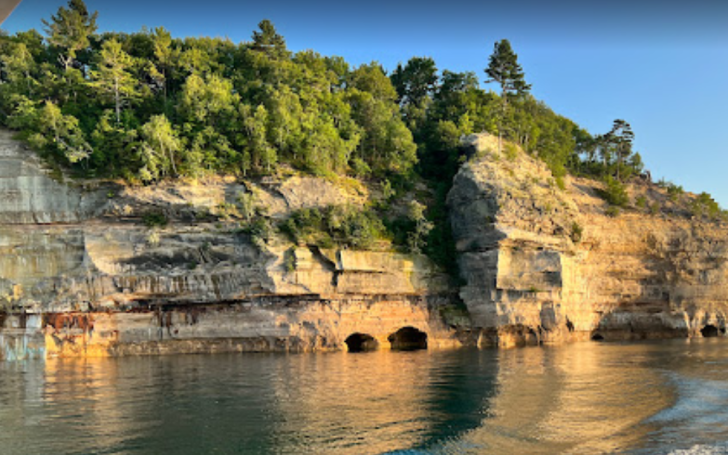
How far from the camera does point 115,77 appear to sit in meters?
40.8

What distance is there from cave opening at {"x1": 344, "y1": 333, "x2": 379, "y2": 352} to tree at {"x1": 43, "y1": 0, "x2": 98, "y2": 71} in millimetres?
32857

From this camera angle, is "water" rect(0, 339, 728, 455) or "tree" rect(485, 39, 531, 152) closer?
"water" rect(0, 339, 728, 455)

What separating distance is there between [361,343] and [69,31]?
1488 inches

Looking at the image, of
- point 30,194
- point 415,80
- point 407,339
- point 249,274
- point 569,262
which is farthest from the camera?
point 415,80

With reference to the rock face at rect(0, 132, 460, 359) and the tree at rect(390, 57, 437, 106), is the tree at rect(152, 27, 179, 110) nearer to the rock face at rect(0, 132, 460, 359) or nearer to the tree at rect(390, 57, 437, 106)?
the rock face at rect(0, 132, 460, 359)

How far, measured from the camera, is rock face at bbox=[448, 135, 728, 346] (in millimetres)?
39625

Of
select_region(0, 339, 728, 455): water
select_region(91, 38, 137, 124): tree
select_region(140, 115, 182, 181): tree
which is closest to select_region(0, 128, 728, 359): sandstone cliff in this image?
select_region(140, 115, 182, 181): tree

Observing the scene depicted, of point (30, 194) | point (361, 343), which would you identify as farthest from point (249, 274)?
point (30, 194)

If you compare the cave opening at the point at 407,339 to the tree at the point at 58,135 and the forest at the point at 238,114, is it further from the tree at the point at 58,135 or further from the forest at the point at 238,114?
the tree at the point at 58,135

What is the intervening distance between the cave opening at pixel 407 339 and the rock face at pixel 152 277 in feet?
12.5

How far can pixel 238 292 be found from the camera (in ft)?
121

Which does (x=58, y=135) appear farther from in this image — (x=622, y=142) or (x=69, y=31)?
(x=622, y=142)

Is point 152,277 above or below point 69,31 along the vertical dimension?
below

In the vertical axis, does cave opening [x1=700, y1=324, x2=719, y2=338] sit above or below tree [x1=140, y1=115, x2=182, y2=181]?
below
